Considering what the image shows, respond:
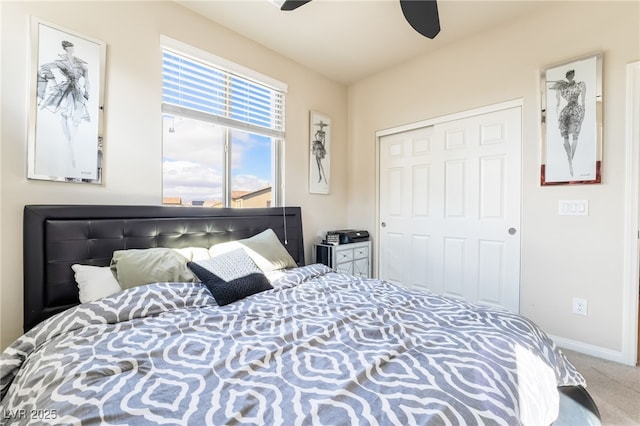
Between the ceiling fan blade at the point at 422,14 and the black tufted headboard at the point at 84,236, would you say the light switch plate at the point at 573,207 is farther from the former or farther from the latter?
the black tufted headboard at the point at 84,236

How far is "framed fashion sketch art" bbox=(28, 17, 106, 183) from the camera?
176 centimetres

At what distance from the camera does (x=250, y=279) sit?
189 cm

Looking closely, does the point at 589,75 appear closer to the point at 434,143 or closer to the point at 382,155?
the point at 434,143

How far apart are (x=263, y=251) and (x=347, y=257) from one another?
1.30 metres

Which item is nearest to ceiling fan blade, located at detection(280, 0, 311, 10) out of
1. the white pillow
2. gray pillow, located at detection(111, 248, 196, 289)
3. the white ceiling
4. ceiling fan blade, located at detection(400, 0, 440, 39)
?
the white ceiling

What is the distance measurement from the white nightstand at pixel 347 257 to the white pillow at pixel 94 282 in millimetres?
2070

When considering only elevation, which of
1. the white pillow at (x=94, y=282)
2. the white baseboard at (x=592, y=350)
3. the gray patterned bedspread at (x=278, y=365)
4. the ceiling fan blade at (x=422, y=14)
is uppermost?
the ceiling fan blade at (x=422, y=14)

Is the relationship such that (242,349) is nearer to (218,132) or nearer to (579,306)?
(218,132)

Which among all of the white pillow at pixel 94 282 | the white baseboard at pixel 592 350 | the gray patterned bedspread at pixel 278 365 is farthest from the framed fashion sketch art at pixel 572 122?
the white pillow at pixel 94 282

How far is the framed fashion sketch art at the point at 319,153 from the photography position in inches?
138

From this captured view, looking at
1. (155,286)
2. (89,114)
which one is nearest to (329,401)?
(155,286)

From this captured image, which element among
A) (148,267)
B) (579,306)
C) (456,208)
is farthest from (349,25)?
(579,306)

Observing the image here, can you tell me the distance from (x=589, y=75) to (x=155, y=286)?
341cm

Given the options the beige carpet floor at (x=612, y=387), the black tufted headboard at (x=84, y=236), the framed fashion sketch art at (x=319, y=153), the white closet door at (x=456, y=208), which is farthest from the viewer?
the framed fashion sketch art at (x=319, y=153)
